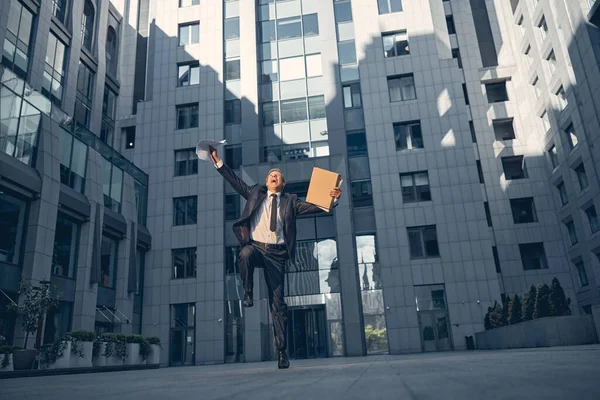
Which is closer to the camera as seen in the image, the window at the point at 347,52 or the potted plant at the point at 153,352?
the potted plant at the point at 153,352

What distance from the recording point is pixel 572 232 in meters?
30.6

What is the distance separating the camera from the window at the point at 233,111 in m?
31.8

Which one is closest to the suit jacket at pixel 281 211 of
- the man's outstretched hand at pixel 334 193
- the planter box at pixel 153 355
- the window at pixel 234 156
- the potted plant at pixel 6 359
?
the man's outstretched hand at pixel 334 193

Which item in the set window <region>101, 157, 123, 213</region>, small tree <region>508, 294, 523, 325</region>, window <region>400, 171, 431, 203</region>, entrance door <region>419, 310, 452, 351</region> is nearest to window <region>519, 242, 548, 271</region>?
window <region>400, 171, 431, 203</region>

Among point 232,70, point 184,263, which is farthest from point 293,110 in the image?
point 184,263

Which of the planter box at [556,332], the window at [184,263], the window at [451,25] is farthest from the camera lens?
the window at [451,25]

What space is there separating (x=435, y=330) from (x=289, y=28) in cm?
2285

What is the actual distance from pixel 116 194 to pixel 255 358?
492 inches

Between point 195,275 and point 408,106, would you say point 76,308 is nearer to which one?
point 195,275

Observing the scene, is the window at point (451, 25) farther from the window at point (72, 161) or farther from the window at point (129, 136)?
the window at point (72, 161)

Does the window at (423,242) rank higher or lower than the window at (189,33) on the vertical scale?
lower

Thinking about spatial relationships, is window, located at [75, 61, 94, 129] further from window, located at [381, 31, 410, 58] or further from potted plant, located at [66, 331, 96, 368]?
window, located at [381, 31, 410, 58]

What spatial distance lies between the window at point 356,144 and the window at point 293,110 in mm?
3459

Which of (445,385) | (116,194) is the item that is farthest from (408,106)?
(445,385)
